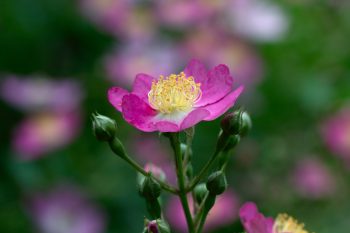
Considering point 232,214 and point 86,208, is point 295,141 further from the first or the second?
point 86,208

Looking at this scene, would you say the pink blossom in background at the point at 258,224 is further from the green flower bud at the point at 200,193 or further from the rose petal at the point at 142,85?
the rose petal at the point at 142,85

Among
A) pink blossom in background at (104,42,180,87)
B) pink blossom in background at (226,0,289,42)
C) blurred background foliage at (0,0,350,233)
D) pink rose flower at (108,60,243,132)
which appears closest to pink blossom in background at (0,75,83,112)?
blurred background foliage at (0,0,350,233)

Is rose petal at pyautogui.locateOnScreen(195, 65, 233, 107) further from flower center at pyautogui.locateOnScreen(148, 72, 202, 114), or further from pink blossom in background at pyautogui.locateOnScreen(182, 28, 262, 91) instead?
pink blossom in background at pyautogui.locateOnScreen(182, 28, 262, 91)

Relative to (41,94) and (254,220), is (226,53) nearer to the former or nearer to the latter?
(41,94)

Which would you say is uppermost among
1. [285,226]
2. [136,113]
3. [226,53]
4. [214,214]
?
[136,113]

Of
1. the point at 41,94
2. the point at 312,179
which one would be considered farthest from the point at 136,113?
the point at 41,94

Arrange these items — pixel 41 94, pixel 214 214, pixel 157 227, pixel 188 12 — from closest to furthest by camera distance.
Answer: pixel 157 227 → pixel 214 214 → pixel 41 94 → pixel 188 12

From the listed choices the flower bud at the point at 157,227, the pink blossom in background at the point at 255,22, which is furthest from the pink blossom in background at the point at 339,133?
the flower bud at the point at 157,227
